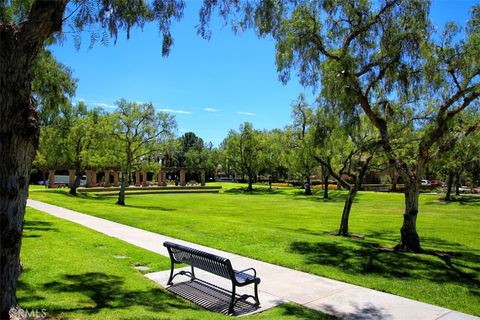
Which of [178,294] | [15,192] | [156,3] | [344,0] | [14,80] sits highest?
[344,0]

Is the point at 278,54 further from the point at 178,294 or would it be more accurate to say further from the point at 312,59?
the point at 178,294

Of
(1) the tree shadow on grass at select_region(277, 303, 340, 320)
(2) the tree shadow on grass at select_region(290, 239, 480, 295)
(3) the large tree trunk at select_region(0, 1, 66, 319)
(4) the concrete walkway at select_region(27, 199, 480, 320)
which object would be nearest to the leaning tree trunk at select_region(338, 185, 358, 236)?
(2) the tree shadow on grass at select_region(290, 239, 480, 295)

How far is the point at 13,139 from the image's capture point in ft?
15.4

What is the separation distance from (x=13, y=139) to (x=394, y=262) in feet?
30.1

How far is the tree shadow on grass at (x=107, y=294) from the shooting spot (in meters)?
6.35

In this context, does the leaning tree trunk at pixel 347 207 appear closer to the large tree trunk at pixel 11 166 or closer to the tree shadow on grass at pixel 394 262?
the tree shadow on grass at pixel 394 262

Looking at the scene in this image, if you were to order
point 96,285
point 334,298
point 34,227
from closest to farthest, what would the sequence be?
1. point 334,298
2. point 96,285
3. point 34,227

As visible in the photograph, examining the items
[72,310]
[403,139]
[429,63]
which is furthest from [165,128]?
[72,310]

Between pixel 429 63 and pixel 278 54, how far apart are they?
4272 millimetres

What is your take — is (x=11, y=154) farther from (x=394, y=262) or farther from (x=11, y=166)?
(x=394, y=262)

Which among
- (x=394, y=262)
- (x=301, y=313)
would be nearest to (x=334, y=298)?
(x=301, y=313)

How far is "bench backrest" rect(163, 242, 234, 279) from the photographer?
657 centimetres

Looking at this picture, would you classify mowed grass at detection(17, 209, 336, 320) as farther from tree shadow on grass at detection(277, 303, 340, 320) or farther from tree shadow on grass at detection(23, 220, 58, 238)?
tree shadow on grass at detection(23, 220, 58, 238)

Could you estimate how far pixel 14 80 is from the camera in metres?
4.71
